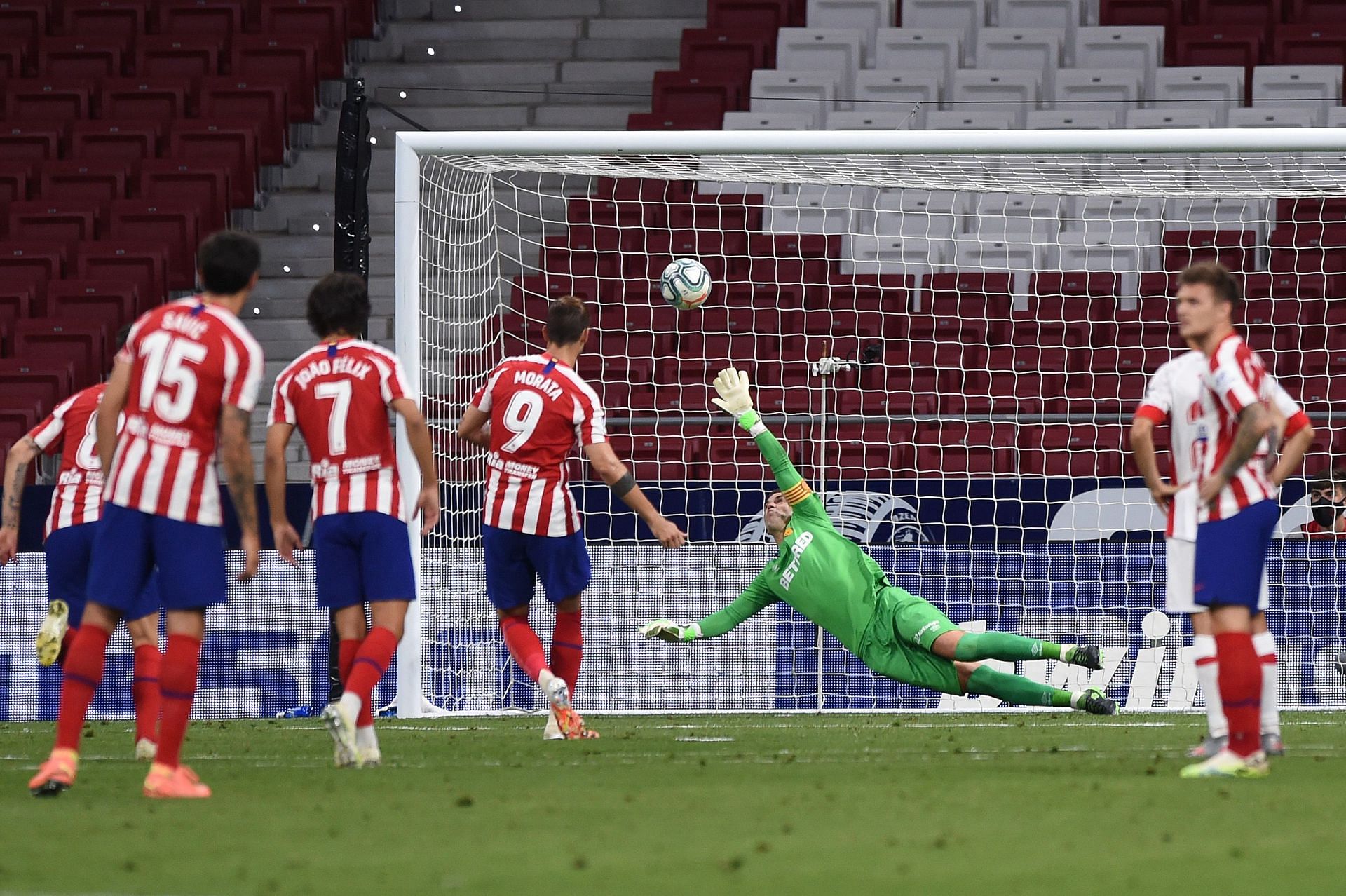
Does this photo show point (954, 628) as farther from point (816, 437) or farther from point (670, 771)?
point (816, 437)

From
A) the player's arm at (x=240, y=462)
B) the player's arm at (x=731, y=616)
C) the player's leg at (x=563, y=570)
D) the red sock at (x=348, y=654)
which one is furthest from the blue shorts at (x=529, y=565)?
the player's arm at (x=240, y=462)

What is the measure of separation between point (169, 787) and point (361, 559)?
1405 millimetres

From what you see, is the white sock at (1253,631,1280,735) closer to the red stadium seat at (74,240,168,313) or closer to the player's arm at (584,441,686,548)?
the player's arm at (584,441,686,548)

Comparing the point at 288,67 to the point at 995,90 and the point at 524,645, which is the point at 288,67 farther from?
the point at 524,645

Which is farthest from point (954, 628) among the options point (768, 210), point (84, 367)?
point (84, 367)

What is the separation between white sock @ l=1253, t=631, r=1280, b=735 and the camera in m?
6.16

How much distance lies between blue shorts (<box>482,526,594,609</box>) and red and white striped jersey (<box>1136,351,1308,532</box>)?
9.50 feet

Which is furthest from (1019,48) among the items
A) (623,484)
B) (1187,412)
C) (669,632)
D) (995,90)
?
(1187,412)

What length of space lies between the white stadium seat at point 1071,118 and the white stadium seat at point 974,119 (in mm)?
161

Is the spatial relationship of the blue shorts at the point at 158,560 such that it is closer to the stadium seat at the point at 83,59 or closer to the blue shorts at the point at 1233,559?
the blue shorts at the point at 1233,559

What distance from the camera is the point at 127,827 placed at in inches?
177

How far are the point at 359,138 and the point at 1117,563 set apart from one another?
503 cm

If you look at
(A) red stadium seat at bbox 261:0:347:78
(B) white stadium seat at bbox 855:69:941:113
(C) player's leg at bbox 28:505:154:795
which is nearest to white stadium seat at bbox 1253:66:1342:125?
(B) white stadium seat at bbox 855:69:941:113

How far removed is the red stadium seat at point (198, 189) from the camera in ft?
55.1
